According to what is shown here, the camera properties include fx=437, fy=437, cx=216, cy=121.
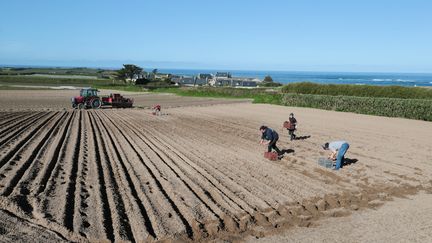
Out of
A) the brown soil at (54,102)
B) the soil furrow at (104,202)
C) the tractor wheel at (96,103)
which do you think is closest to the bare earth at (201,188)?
the soil furrow at (104,202)

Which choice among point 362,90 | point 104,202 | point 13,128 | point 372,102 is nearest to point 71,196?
point 104,202

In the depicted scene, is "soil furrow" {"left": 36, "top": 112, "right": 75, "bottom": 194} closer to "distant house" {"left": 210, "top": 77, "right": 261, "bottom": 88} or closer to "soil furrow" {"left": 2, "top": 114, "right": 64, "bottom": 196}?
"soil furrow" {"left": 2, "top": 114, "right": 64, "bottom": 196}

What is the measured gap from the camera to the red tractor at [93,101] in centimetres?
3200

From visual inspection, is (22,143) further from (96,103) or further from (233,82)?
(233,82)

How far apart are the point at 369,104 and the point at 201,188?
23.3 m

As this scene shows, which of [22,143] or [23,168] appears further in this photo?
[22,143]

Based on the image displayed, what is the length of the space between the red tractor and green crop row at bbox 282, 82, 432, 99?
15.4 metres

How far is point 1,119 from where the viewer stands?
23.2 meters

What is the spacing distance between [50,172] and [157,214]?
435cm

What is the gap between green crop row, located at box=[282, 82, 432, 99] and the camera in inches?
1172

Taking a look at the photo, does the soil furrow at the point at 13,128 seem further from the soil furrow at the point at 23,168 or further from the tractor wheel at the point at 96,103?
the tractor wheel at the point at 96,103

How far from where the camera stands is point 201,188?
390 inches

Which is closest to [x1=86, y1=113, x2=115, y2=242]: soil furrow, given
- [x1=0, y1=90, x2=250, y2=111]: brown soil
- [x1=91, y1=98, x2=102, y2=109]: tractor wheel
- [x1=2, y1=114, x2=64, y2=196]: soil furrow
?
[x1=2, y1=114, x2=64, y2=196]: soil furrow

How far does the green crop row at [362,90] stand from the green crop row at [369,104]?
176cm
